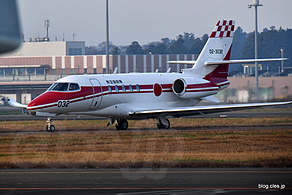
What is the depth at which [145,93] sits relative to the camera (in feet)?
85.4

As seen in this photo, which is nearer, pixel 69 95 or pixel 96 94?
pixel 69 95

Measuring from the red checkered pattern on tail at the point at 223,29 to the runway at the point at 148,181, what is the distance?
64.2ft

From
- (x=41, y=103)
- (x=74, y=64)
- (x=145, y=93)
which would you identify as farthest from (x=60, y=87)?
(x=74, y=64)

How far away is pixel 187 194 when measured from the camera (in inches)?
287

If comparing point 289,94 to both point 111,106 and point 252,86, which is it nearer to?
point 252,86

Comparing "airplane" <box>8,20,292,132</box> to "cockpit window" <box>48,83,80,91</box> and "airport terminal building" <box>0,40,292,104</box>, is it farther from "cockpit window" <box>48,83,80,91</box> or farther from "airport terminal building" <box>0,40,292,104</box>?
"airport terminal building" <box>0,40,292,104</box>

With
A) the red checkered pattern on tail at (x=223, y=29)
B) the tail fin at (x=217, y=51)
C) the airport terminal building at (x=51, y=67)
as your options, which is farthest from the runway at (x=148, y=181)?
the airport terminal building at (x=51, y=67)

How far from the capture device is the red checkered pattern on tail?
2952cm

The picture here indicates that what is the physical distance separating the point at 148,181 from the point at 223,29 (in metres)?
21.9

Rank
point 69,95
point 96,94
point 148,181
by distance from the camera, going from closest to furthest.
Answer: point 148,181 < point 69,95 < point 96,94

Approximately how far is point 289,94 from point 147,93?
17.6m

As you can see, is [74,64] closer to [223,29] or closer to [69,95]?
[223,29]

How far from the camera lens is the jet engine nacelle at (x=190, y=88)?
26766mm

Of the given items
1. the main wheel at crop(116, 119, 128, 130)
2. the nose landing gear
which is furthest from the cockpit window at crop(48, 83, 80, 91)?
the nose landing gear
